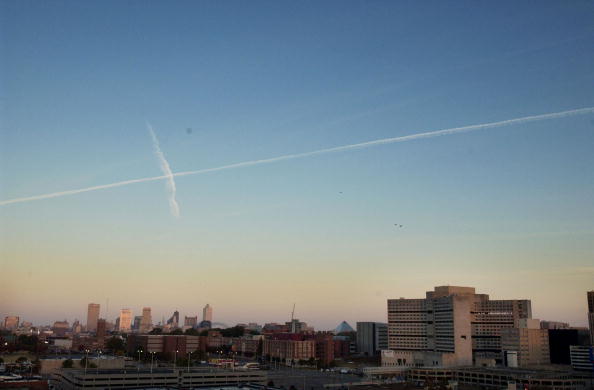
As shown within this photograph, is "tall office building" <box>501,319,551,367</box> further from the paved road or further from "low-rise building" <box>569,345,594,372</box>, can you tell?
the paved road

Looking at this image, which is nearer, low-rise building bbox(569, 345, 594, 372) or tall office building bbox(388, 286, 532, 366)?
low-rise building bbox(569, 345, 594, 372)

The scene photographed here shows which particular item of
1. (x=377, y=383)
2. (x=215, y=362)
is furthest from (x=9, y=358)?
(x=377, y=383)

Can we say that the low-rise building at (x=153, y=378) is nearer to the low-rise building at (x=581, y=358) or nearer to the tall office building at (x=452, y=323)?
the tall office building at (x=452, y=323)

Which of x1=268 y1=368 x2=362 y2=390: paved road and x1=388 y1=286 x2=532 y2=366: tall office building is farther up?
x1=388 y1=286 x2=532 y2=366: tall office building

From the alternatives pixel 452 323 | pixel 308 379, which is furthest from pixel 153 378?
pixel 452 323

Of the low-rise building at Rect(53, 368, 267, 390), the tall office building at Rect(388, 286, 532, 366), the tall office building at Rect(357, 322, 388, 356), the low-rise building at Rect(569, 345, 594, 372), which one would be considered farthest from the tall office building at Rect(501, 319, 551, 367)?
the low-rise building at Rect(53, 368, 267, 390)

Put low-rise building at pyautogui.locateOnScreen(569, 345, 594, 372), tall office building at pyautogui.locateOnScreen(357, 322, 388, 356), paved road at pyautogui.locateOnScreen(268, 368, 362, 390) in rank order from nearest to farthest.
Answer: paved road at pyautogui.locateOnScreen(268, 368, 362, 390) → low-rise building at pyautogui.locateOnScreen(569, 345, 594, 372) → tall office building at pyautogui.locateOnScreen(357, 322, 388, 356)

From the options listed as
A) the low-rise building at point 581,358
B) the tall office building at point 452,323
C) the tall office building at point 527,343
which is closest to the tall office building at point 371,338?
the tall office building at point 452,323
